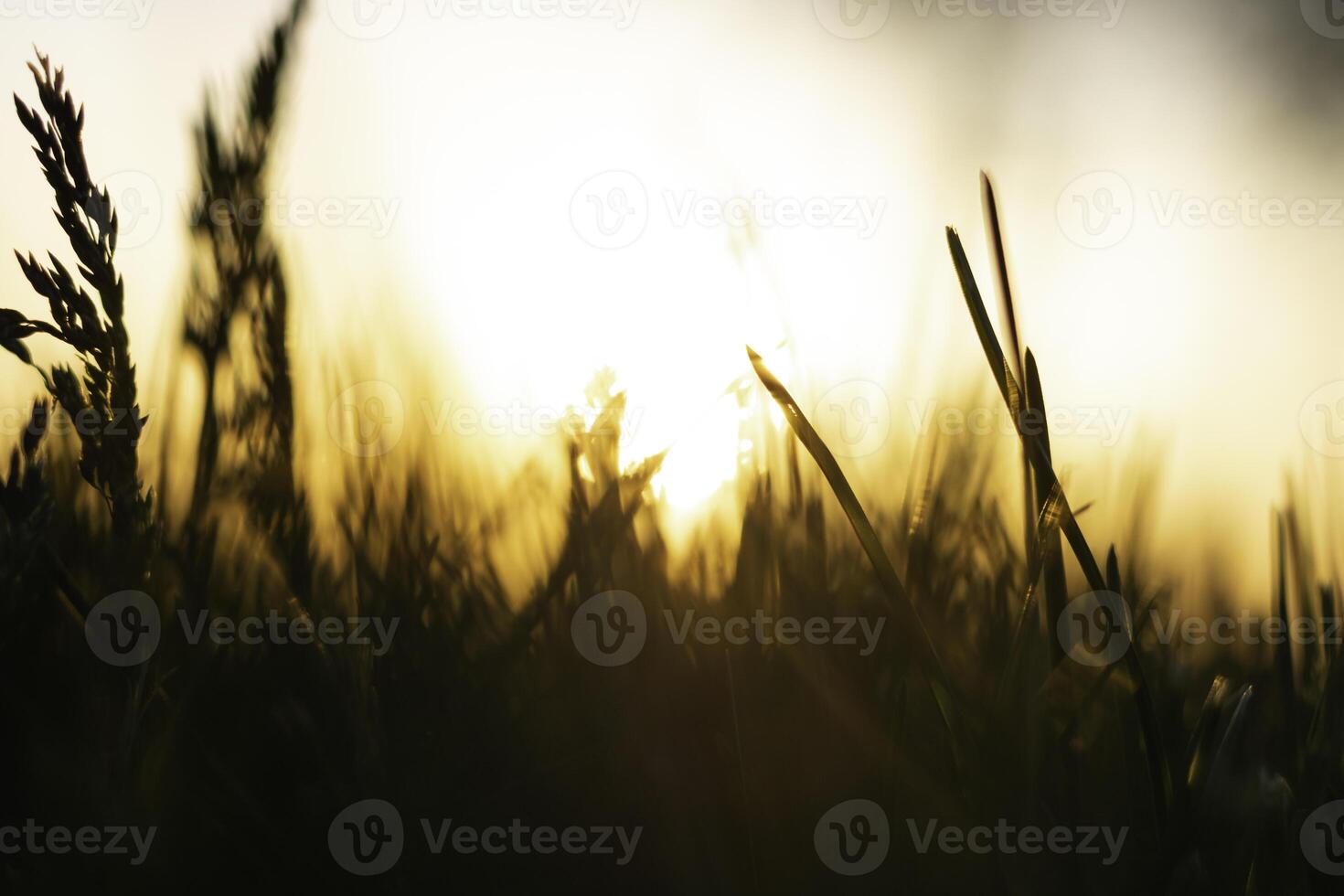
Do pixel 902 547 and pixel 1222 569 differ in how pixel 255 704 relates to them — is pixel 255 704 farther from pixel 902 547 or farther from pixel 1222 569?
pixel 1222 569

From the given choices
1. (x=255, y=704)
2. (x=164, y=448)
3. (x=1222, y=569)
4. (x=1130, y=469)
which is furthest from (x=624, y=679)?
(x=1222, y=569)

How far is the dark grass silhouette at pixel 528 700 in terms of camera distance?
1.61 ft

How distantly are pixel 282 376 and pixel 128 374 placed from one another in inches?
7.2

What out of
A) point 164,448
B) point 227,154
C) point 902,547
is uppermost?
point 227,154

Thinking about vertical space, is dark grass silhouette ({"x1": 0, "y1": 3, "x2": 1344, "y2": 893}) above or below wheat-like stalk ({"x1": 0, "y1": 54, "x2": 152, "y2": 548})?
below

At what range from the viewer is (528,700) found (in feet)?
2.22

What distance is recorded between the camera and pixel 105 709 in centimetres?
52

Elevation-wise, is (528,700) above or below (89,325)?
below

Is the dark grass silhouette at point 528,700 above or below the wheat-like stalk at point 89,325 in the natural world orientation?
below

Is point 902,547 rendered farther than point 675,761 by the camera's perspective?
Yes

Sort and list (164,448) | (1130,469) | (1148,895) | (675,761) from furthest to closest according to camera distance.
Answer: (1130,469), (164,448), (675,761), (1148,895)

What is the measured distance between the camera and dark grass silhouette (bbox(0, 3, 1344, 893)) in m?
0.49

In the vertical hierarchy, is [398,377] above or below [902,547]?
above

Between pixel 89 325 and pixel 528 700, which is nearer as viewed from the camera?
pixel 89 325
